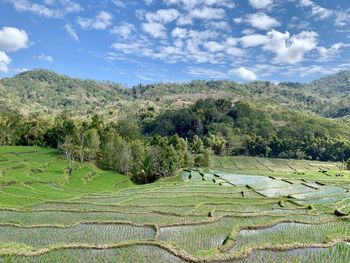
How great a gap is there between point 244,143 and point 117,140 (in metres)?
84.2

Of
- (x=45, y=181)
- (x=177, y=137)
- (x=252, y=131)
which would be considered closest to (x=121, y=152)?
(x=177, y=137)

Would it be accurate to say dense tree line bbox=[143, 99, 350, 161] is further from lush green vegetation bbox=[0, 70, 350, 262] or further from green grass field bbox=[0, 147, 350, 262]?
green grass field bbox=[0, 147, 350, 262]

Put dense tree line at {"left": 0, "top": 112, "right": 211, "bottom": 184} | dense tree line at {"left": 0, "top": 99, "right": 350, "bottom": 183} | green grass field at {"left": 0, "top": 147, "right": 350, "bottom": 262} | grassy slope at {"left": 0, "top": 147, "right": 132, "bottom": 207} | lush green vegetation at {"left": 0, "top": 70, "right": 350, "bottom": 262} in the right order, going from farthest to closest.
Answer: dense tree line at {"left": 0, "top": 99, "right": 350, "bottom": 183}
dense tree line at {"left": 0, "top": 112, "right": 211, "bottom": 184}
grassy slope at {"left": 0, "top": 147, "right": 132, "bottom": 207}
lush green vegetation at {"left": 0, "top": 70, "right": 350, "bottom": 262}
green grass field at {"left": 0, "top": 147, "right": 350, "bottom": 262}

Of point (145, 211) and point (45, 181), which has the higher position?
point (145, 211)

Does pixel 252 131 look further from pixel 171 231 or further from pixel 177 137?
pixel 171 231

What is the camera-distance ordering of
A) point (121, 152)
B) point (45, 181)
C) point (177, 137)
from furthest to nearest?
1. point (177, 137)
2. point (121, 152)
3. point (45, 181)

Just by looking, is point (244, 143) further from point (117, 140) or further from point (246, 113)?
point (117, 140)

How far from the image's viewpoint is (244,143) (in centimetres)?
14588

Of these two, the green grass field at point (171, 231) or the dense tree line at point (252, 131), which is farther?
the dense tree line at point (252, 131)

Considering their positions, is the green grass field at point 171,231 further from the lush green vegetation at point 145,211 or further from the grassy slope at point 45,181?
the grassy slope at point 45,181

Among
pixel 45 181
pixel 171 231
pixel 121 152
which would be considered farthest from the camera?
pixel 121 152

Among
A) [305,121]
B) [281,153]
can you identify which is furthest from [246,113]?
[281,153]

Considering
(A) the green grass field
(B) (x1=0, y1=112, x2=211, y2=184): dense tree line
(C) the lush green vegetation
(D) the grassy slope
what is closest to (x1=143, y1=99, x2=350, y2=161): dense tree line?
(C) the lush green vegetation

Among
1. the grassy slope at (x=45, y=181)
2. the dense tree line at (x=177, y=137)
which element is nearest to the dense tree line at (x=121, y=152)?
the dense tree line at (x=177, y=137)
